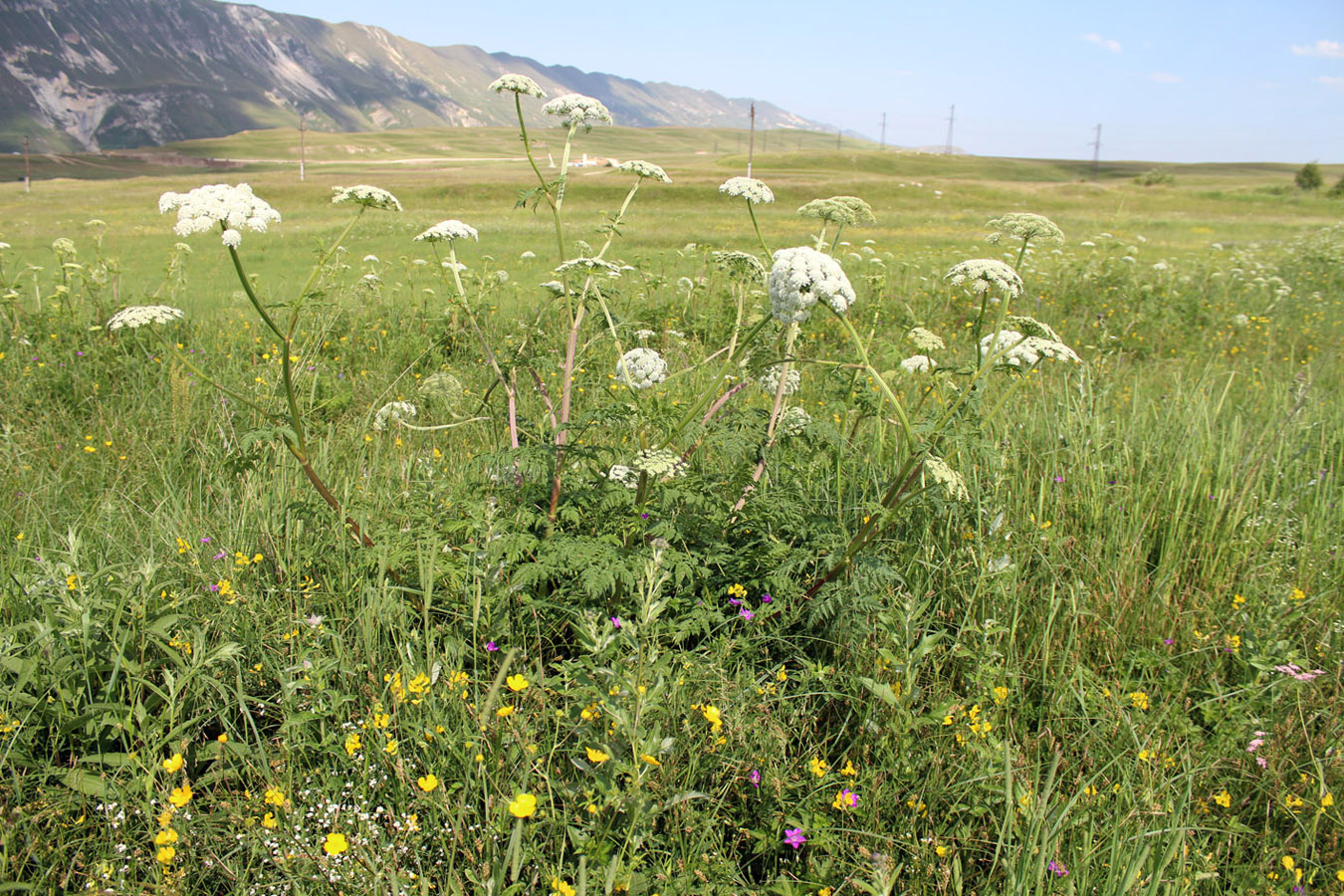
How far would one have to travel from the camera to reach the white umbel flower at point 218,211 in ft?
8.28

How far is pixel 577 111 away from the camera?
320 cm

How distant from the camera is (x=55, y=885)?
1.82 m

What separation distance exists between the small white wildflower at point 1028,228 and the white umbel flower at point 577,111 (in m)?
1.84

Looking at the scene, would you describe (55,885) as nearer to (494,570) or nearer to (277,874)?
(277,874)

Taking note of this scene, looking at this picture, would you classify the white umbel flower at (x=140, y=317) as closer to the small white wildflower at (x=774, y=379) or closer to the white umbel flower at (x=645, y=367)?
the white umbel flower at (x=645, y=367)

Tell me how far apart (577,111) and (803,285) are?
1656 millimetres

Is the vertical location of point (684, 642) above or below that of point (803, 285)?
below

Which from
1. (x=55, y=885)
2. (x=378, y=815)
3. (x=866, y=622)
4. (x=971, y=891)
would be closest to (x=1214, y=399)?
(x=866, y=622)

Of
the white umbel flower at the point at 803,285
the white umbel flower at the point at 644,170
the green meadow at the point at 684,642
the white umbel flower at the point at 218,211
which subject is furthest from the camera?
the white umbel flower at the point at 644,170

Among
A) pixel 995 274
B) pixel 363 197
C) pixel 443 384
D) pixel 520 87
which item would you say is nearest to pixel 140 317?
pixel 363 197

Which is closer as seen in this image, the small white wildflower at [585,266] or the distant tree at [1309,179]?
the small white wildflower at [585,266]

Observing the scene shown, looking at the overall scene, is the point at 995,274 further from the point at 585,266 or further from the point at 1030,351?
the point at 585,266

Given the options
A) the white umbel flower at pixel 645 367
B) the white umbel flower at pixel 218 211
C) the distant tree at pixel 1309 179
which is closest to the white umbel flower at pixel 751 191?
the white umbel flower at pixel 645 367

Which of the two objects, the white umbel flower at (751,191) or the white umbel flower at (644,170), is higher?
the white umbel flower at (644,170)
